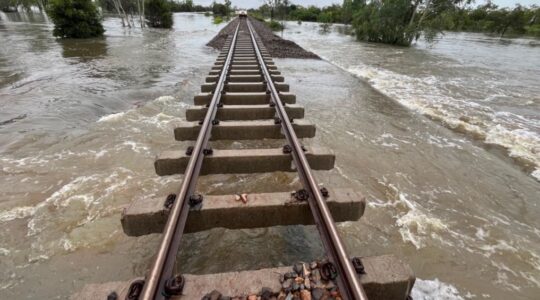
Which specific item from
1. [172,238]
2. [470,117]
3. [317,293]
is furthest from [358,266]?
[470,117]

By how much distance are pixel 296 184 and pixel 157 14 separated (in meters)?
35.5

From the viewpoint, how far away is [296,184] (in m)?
3.60

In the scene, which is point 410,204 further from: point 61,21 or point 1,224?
point 61,21

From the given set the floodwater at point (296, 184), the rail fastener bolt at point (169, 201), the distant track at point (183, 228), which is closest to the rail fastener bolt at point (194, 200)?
the distant track at point (183, 228)

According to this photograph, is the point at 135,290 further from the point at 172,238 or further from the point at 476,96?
the point at 476,96

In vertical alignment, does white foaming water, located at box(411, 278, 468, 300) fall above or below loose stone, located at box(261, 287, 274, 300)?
below

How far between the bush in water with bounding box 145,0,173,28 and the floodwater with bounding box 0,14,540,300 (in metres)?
27.4

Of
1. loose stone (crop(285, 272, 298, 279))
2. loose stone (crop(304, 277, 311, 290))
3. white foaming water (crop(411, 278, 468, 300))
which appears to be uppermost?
loose stone (crop(304, 277, 311, 290))

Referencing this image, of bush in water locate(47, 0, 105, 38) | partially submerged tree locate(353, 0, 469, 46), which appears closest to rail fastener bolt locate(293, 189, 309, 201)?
bush in water locate(47, 0, 105, 38)

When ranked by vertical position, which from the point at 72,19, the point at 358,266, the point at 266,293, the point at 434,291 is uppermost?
the point at 72,19

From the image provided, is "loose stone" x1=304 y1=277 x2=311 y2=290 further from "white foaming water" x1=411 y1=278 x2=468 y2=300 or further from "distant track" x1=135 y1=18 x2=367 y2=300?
"white foaming water" x1=411 y1=278 x2=468 y2=300

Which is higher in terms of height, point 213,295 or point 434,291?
point 213,295

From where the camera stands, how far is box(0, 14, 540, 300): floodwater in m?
2.50

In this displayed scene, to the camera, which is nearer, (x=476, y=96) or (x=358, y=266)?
(x=358, y=266)
